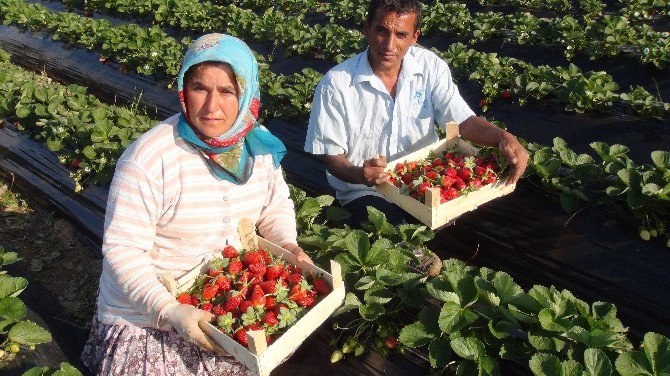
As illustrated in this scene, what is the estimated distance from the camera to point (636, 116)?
5.34 meters

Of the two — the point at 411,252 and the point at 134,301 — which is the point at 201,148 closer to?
the point at 134,301

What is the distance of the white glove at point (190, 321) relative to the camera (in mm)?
2443

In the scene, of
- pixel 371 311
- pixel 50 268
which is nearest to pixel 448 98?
pixel 371 311

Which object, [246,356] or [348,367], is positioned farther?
[348,367]

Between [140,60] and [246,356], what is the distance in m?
6.81

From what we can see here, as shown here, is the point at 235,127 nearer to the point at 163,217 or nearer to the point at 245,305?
the point at 163,217

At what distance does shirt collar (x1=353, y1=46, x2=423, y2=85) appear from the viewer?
3961mm

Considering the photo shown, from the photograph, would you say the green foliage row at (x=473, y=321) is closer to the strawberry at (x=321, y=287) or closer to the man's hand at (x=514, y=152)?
the strawberry at (x=321, y=287)

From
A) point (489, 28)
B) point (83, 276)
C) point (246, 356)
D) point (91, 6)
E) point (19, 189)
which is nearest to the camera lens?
point (246, 356)

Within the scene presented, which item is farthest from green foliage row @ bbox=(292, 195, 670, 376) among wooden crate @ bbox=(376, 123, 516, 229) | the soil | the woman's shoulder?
the soil

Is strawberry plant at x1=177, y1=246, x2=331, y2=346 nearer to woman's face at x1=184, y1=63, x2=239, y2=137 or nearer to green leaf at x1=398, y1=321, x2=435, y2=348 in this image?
green leaf at x1=398, y1=321, x2=435, y2=348

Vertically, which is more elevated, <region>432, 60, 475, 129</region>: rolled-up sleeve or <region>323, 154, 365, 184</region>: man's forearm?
<region>432, 60, 475, 129</region>: rolled-up sleeve

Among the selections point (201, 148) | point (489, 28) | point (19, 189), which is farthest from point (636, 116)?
point (19, 189)

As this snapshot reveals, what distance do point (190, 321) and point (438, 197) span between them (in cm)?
166
